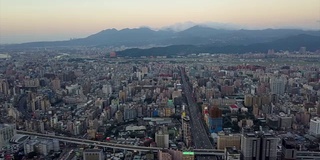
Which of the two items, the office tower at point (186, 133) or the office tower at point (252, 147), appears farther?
the office tower at point (186, 133)

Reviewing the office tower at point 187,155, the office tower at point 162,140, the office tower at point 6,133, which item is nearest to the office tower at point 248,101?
the office tower at point 162,140

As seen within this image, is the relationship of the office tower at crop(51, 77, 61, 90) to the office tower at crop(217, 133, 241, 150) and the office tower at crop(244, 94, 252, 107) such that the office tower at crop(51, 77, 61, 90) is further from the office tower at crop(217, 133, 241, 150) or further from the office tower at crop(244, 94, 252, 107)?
the office tower at crop(217, 133, 241, 150)

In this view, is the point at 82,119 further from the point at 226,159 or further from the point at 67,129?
the point at 226,159

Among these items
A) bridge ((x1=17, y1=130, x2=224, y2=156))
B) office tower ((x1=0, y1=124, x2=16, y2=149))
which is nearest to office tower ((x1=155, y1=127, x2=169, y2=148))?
bridge ((x1=17, y1=130, x2=224, y2=156))

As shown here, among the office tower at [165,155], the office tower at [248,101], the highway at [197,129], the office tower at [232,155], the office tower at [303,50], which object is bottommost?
the highway at [197,129]

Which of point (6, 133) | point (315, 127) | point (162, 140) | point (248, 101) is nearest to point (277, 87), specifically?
point (248, 101)

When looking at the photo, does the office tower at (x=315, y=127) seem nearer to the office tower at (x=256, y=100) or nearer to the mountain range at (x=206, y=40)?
the office tower at (x=256, y=100)
